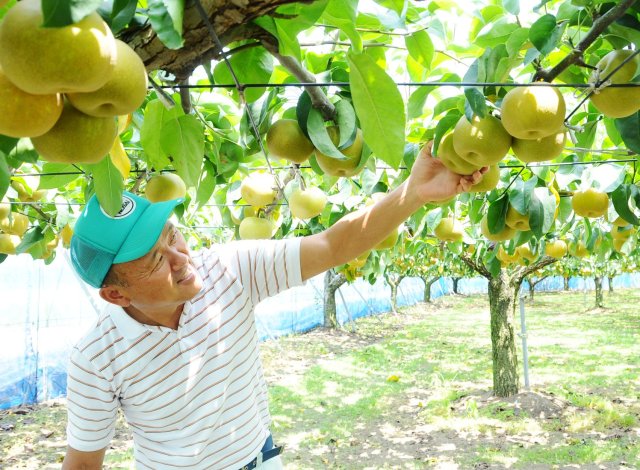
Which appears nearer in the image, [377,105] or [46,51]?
[46,51]

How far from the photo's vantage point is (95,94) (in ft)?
2.00

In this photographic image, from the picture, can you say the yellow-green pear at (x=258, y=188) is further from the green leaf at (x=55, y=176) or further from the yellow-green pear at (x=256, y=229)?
the green leaf at (x=55, y=176)

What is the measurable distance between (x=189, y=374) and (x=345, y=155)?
0.89 meters

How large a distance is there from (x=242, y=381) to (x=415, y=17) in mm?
1236

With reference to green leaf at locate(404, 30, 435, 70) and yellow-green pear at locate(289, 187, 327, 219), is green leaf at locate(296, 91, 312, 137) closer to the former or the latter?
green leaf at locate(404, 30, 435, 70)

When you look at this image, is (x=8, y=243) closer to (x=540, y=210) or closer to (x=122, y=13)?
(x=540, y=210)

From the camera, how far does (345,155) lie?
4.24 feet

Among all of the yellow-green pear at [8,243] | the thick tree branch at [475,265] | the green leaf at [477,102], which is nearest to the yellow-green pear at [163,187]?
the green leaf at [477,102]

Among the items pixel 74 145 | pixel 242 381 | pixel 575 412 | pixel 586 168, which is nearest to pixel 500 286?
pixel 575 412

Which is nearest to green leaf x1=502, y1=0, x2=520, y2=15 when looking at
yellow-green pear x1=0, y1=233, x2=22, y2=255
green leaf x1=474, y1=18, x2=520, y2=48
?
green leaf x1=474, y1=18, x2=520, y2=48

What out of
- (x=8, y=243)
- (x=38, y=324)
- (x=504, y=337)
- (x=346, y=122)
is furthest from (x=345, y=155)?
(x=38, y=324)

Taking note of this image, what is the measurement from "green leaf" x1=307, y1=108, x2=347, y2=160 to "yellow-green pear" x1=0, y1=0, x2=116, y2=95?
64 cm

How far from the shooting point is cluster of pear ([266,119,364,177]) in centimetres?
128

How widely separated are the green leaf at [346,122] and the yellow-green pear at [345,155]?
31 millimetres
